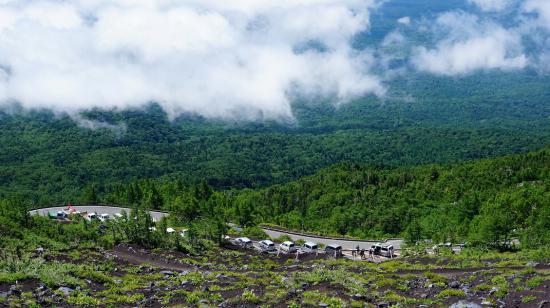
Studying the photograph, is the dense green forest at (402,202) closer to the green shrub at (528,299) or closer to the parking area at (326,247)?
A: the parking area at (326,247)

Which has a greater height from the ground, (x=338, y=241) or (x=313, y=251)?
(x=313, y=251)

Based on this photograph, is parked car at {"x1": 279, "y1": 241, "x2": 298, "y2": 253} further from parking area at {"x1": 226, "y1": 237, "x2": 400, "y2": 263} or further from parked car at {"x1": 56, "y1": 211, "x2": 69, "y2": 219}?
parked car at {"x1": 56, "y1": 211, "x2": 69, "y2": 219}

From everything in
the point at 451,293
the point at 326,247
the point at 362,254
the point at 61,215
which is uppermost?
the point at 61,215

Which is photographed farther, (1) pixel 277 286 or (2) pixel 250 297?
(1) pixel 277 286

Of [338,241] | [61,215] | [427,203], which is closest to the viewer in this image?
[338,241]

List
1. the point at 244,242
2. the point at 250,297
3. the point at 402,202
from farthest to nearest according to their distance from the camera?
the point at 402,202
the point at 244,242
the point at 250,297

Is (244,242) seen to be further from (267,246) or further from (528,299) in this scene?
(528,299)

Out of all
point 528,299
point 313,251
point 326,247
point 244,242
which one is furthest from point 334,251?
point 528,299

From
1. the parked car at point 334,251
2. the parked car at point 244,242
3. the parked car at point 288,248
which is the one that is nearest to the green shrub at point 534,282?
the parked car at point 334,251

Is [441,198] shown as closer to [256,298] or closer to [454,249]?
[454,249]
